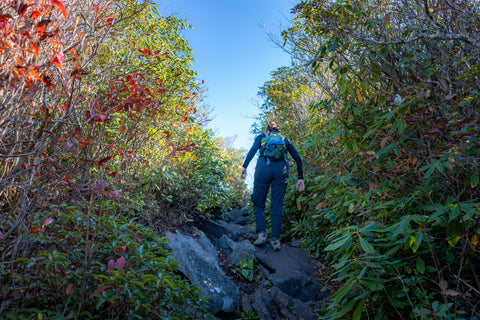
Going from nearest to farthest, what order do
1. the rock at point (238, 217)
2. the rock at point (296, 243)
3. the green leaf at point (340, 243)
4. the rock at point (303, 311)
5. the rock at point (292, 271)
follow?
the green leaf at point (340, 243) → the rock at point (303, 311) → the rock at point (292, 271) → the rock at point (296, 243) → the rock at point (238, 217)

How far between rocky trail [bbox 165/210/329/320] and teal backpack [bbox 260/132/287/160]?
65.0 inches

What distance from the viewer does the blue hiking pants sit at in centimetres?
508

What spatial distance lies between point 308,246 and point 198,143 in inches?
126

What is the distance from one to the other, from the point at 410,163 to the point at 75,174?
3.45 m

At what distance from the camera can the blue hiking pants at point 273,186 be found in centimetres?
508

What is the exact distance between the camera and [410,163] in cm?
260

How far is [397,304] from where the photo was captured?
2229 millimetres

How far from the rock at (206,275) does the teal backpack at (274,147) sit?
79.7 inches

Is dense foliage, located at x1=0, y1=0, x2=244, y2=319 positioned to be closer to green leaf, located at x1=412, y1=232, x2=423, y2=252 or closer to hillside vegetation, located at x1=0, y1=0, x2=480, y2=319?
hillside vegetation, located at x1=0, y1=0, x2=480, y2=319

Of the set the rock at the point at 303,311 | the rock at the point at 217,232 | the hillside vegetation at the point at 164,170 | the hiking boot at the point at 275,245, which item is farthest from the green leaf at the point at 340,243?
the rock at the point at 217,232

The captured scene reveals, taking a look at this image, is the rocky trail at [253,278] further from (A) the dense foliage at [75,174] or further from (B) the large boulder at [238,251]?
(A) the dense foliage at [75,174]

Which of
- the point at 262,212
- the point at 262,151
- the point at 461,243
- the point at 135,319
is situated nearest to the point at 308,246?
the point at 262,212

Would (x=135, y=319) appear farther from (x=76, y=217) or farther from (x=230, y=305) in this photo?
(x=230, y=305)

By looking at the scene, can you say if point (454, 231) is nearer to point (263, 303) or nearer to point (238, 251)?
point (263, 303)
